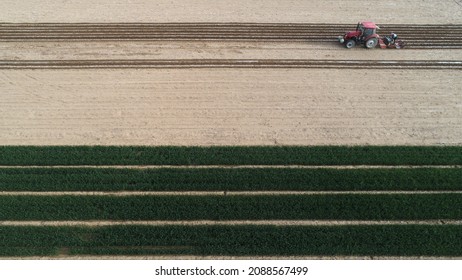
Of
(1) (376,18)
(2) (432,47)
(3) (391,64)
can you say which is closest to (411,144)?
(3) (391,64)

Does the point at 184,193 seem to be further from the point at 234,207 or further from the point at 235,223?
the point at 235,223

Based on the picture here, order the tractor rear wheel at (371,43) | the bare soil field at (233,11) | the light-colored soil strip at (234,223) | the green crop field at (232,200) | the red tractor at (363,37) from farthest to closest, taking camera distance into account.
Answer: the bare soil field at (233,11) < the tractor rear wheel at (371,43) < the red tractor at (363,37) < the light-colored soil strip at (234,223) < the green crop field at (232,200)

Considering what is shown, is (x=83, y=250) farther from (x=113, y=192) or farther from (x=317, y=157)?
(x=317, y=157)

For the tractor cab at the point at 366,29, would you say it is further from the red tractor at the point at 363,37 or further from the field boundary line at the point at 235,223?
the field boundary line at the point at 235,223

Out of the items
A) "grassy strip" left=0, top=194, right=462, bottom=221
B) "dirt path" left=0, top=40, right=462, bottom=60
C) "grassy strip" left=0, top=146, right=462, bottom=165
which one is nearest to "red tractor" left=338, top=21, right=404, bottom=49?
"dirt path" left=0, top=40, right=462, bottom=60

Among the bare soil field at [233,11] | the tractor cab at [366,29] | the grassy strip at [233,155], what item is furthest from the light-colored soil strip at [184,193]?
the bare soil field at [233,11]
